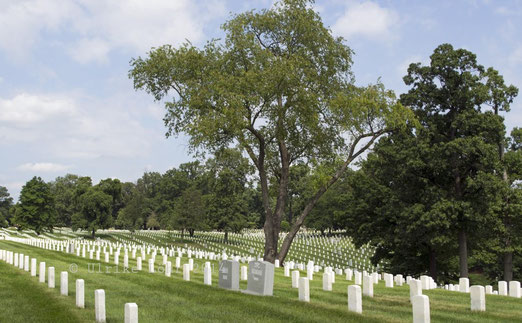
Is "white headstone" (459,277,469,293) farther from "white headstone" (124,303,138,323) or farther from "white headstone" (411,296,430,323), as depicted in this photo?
"white headstone" (124,303,138,323)

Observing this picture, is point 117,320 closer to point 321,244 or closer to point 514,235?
point 514,235

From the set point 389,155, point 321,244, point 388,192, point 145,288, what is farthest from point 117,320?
point 321,244

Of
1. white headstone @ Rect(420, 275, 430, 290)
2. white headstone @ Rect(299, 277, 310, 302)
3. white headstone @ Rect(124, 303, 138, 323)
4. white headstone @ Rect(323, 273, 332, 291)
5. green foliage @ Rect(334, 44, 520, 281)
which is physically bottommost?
white headstone @ Rect(420, 275, 430, 290)

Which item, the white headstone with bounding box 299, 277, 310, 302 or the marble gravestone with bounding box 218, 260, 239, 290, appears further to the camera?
the marble gravestone with bounding box 218, 260, 239, 290

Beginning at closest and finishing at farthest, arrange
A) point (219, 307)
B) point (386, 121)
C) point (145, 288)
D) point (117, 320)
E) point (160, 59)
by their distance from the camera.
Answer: point (117, 320) → point (219, 307) → point (145, 288) → point (386, 121) → point (160, 59)

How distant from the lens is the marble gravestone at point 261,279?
14.0m

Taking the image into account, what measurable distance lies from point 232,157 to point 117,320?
21897 mm

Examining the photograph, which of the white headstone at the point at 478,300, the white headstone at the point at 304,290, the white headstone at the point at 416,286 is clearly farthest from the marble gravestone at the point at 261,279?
the white headstone at the point at 478,300

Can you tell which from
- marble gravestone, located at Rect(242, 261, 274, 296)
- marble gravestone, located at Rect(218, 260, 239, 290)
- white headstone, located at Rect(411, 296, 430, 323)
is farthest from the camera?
marble gravestone, located at Rect(218, 260, 239, 290)

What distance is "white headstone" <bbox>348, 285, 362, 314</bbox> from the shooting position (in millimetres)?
10672

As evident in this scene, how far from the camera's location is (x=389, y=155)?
28.9m

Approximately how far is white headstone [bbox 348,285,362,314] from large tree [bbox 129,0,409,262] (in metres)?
14.7

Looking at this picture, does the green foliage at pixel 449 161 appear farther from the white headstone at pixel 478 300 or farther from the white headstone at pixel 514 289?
the white headstone at pixel 478 300

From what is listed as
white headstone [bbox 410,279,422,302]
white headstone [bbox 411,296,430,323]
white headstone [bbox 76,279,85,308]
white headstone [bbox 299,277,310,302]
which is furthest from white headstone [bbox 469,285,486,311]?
white headstone [bbox 76,279,85,308]
